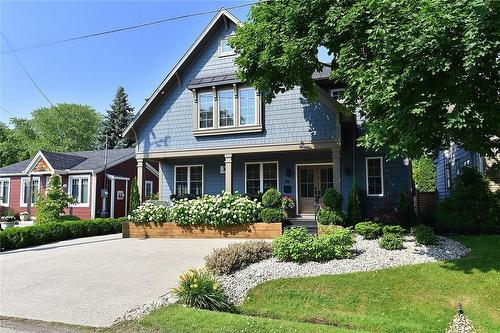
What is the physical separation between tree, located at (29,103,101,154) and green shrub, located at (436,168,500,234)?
191 feet

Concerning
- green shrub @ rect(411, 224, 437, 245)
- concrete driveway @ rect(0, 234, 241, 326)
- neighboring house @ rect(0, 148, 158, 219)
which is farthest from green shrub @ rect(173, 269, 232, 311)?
neighboring house @ rect(0, 148, 158, 219)

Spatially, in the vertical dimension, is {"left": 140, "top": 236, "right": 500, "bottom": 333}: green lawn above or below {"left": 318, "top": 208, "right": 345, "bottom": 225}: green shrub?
below

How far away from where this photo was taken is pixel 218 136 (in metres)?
16.1

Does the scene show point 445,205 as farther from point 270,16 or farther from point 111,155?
point 111,155

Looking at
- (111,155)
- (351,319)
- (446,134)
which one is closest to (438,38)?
(446,134)

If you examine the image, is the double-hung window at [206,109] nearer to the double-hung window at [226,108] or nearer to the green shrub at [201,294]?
the double-hung window at [226,108]

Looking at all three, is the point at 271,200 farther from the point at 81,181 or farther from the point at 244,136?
the point at 81,181

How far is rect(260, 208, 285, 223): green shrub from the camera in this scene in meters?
13.4

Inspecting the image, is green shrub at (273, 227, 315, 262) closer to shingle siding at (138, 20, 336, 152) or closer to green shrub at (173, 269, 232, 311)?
green shrub at (173, 269, 232, 311)

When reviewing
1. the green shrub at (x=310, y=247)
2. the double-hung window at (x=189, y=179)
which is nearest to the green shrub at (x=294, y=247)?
the green shrub at (x=310, y=247)

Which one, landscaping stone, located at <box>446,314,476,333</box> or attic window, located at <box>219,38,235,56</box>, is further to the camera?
attic window, located at <box>219,38,235,56</box>

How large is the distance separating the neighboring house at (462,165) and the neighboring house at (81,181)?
17.0 metres

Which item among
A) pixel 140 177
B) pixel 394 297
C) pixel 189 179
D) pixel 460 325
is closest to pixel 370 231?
pixel 394 297

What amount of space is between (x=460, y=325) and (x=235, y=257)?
4.34 m
